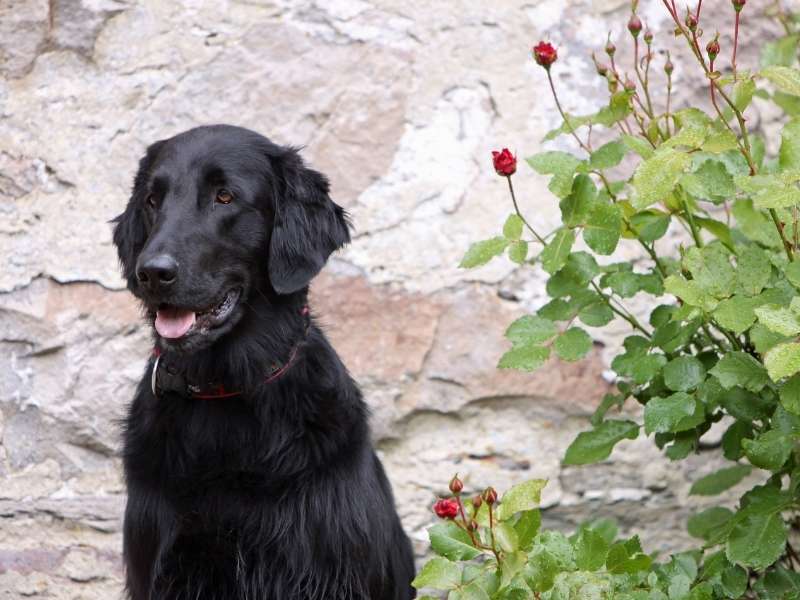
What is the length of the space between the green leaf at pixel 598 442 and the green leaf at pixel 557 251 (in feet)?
1.65

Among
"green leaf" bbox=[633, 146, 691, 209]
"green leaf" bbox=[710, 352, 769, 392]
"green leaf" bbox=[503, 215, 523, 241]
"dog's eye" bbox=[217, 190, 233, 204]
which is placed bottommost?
"green leaf" bbox=[710, 352, 769, 392]

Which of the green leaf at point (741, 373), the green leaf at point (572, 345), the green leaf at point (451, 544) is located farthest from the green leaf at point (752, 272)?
the green leaf at point (451, 544)

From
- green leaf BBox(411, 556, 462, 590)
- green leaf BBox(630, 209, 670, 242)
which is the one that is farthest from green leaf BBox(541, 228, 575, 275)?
green leaf BBox(411, 556, 462, 590)

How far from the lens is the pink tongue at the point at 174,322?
2764 mm

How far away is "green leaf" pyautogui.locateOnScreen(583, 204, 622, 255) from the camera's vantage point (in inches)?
103

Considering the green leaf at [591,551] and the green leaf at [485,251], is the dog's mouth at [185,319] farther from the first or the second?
the green leaf at [591,551]

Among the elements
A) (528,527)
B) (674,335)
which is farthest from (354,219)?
(528,527)

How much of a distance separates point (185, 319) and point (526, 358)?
0.81 metres

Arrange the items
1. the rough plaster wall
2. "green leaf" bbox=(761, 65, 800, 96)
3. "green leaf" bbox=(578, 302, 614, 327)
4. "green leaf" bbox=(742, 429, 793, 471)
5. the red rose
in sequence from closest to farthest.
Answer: the red rose → "green leaf" bbox=(761, 65, 800, 96) → "green leaf" bbox=(742, 429, 793, 471) → "green leaf" bbox=(578, 302, 614, 327) → the rough plaster wall

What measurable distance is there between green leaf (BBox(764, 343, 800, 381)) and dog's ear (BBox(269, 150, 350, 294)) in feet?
4.08

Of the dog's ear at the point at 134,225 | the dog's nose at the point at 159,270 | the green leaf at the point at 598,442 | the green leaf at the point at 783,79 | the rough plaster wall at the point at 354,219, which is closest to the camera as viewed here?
the green leaf at the point at 783,79

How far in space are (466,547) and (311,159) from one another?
1767 mm

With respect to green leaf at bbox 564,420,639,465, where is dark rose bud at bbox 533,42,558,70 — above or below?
above

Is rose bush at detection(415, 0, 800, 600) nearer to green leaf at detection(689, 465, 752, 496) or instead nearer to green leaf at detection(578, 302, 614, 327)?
green leaf at detection(578, 302, 614, 327)
